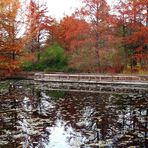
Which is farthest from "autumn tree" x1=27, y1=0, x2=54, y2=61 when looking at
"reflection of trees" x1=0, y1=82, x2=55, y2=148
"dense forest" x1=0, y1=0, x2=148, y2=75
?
"reflection of trees" x1=0, y1=82, x2=55, y2=148

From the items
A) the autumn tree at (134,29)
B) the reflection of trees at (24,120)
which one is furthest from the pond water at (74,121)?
the autumn tree at (134,29)

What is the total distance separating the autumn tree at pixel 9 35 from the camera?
40.7 meters

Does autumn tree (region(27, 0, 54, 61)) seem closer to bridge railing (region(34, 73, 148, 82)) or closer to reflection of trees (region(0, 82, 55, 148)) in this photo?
bridge railing (region(34, 73, 148, 82))

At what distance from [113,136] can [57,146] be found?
98.5 inches

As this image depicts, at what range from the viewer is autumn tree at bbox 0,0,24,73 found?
40.7m

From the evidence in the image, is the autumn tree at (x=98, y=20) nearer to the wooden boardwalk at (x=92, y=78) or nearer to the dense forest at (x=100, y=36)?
the dense forest at (x=100, y=36)

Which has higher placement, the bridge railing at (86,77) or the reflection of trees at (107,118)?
the bridge railing at (86,77)

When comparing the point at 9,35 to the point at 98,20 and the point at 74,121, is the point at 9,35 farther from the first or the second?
the point at 74,121

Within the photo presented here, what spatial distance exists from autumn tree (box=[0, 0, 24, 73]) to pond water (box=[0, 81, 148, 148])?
15650mm

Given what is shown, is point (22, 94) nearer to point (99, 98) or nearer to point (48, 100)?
point (48, 100)

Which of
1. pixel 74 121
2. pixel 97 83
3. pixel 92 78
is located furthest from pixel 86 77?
pixel 74 121

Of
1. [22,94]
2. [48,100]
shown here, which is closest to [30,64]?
[22,94]

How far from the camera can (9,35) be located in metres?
42.9

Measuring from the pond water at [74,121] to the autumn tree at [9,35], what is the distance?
15.7m
